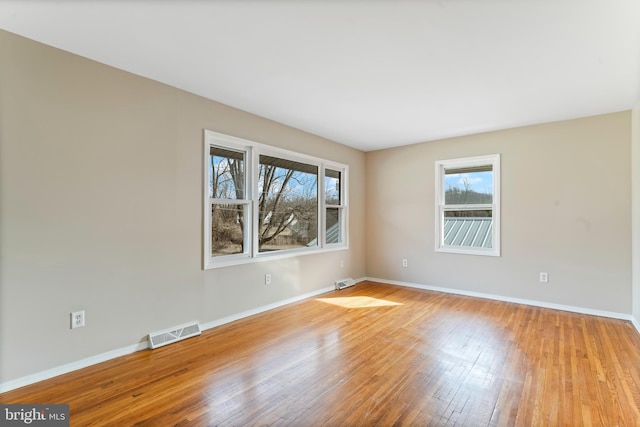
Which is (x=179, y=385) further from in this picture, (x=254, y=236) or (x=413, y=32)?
(x=413, y=32)

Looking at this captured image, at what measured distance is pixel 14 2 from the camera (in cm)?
189

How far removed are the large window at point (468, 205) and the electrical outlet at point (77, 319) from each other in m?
4.69

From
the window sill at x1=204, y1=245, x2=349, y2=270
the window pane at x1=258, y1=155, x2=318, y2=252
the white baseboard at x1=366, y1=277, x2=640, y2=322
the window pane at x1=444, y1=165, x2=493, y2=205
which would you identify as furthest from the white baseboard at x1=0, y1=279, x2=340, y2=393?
the window pane at x1=444, y1=165, x2=493, y2=205

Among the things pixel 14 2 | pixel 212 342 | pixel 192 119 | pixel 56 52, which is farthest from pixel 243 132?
pixel 212 342

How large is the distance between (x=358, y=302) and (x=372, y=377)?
206 centimetres

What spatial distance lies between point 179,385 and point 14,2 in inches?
107

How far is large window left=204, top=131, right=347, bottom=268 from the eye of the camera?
3538mm

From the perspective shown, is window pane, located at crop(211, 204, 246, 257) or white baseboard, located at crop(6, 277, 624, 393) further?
window pane, located at crop(211, 204, 246, 257)

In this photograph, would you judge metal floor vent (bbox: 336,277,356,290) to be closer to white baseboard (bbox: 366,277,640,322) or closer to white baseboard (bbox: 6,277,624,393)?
white baseboard (bbox: 6,277,624,393)

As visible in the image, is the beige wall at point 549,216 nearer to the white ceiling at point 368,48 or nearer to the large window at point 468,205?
the large window at point 468,205

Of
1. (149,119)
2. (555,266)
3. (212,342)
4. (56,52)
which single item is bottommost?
(212,342)

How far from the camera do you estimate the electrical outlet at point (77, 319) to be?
2.44m

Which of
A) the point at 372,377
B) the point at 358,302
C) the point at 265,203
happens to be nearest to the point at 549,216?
the point at 358,302

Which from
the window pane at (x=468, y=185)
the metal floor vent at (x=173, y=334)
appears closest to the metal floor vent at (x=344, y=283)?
the window pane at (x=468, y=185)
